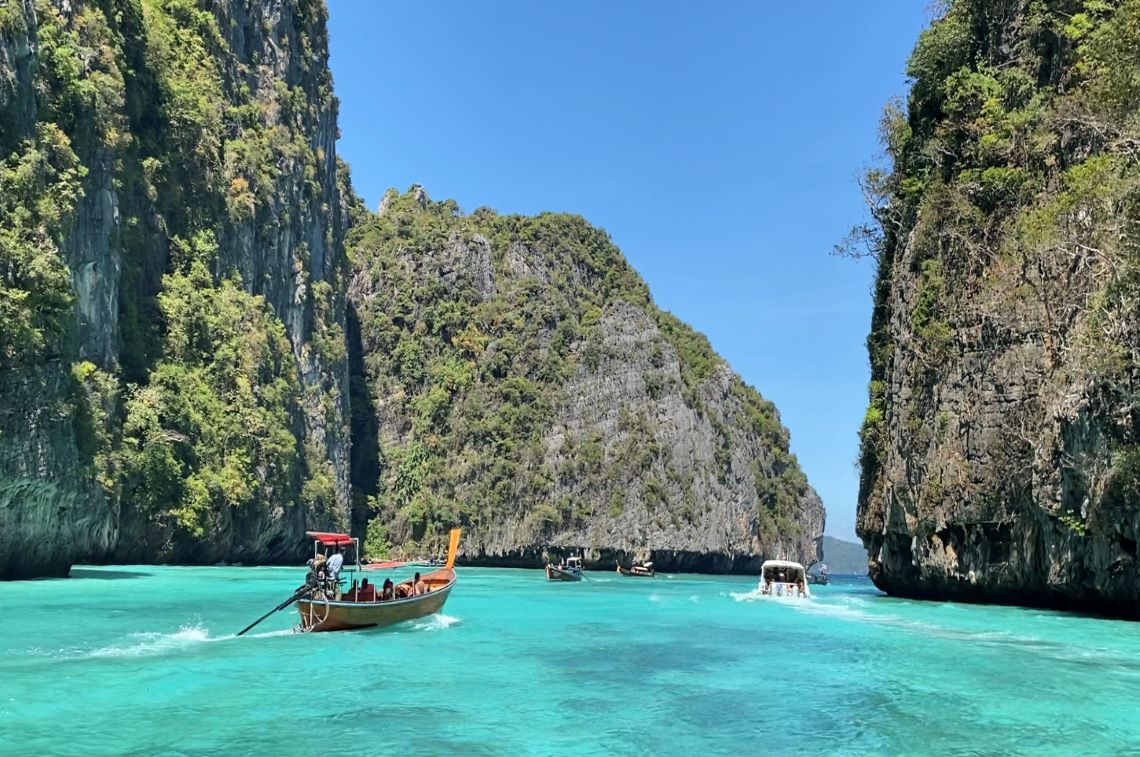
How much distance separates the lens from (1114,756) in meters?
11.1

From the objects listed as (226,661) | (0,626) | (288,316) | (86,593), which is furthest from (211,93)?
(226,661)

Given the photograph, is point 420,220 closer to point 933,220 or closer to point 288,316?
point 288,316

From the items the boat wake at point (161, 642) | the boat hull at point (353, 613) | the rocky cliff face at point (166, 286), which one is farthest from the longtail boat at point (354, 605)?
the rocky cliff face at point (166, 286)

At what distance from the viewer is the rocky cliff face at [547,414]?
8612 centimetres

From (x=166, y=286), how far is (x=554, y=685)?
46777 millimetres

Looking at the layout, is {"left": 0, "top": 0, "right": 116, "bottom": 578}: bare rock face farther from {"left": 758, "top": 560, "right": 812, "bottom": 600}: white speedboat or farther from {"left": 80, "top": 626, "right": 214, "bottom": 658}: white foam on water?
{"left": 758, "top": 560, "right": 812, "bottom": 600}: white speedboat

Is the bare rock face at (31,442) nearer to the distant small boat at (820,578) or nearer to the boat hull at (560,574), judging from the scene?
the boat hull at (560,574)

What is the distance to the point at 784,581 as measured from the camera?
42250 mm

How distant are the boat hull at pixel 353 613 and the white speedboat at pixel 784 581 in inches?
856

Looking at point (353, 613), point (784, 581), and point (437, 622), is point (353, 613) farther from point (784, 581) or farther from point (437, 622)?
point (784, 581)

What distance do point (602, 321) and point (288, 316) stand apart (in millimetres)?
40036

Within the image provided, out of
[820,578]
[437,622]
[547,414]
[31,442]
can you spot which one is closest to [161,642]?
[437,622]

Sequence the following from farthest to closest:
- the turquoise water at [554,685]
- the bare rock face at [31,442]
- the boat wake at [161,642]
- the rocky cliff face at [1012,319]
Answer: the bare rock face at [31,442], the rocky cliff face at [1012,319], the boat wake at [161,642], the turquoise water at [554,685]

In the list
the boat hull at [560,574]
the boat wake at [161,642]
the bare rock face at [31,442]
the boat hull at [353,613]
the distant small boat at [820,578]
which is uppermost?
the bare rock face at [31,442]
